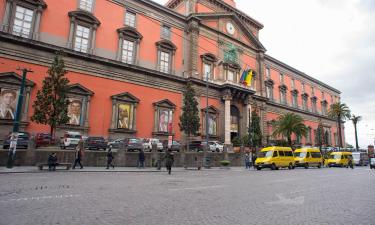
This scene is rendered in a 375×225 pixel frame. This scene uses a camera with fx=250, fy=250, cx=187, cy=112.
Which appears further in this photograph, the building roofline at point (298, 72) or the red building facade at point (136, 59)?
the building roofline at point (298, 72)

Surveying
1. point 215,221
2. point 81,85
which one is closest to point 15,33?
point 81,85

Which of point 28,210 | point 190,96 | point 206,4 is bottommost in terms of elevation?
point 28,210

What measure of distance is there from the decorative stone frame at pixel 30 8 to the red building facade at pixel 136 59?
8 cm

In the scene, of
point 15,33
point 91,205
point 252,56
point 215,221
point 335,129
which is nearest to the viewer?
point 215,221

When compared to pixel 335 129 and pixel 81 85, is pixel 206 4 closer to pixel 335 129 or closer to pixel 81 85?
pixel 81 85

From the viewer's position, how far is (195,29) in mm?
36219

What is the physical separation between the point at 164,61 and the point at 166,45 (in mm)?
2209

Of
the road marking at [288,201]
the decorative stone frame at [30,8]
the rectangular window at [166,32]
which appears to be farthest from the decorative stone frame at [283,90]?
the road marking at [288,201]

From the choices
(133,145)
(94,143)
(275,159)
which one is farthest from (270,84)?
(94,143)

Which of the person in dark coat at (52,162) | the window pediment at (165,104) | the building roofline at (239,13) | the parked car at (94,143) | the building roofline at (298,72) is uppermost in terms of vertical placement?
the building roofline at (239,13)

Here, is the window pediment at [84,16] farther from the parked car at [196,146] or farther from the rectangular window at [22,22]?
the parked car at [196,146]

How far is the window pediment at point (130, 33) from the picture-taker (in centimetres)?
3018

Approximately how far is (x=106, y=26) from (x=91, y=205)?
27332 millimetres

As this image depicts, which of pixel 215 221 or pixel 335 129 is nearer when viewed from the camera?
pixel 215 221
